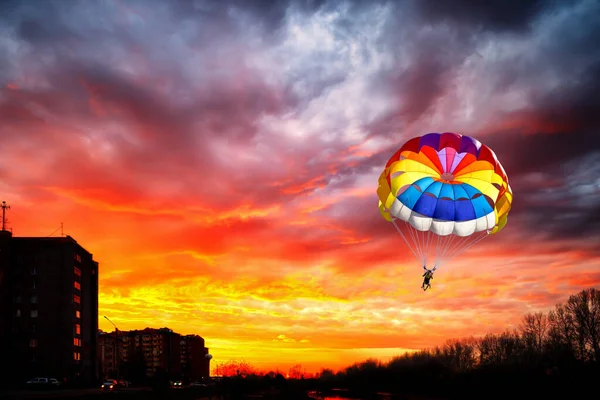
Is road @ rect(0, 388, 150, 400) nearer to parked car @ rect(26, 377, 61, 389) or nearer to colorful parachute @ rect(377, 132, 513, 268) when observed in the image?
parked car @ rect(26, 377, 61, 389)

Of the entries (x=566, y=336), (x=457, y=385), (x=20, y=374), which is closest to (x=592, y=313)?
(x=566, y=336)

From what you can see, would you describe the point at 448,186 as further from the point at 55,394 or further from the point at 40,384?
the point at 40,384

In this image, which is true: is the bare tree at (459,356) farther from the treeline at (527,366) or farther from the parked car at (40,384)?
the parked car at (40,384)

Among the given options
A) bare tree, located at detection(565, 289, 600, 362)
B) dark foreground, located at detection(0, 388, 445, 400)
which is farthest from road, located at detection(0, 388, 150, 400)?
bare tree, located at detection(565, 289, 600, 362)

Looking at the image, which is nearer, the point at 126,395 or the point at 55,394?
the point at 55,394

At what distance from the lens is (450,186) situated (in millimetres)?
39094

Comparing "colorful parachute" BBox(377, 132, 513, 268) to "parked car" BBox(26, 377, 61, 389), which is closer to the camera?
"colorful parachute" BBox(377, 132, 513, 268)

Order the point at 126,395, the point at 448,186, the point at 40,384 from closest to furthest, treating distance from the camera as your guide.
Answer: the point at 448,186
the point at 126,395
the point at 40,384

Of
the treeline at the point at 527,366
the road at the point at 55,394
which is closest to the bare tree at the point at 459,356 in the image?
the treeline at the point at 527,366

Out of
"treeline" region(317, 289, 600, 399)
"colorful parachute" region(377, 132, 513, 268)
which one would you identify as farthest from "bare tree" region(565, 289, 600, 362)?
"colorful parachute" region(377, 132, 513, 268)

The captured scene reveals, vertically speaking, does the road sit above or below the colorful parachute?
below

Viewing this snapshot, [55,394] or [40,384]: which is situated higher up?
[55,394]

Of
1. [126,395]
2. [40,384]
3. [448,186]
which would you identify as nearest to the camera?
[448,186]

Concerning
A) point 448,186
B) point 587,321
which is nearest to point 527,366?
point 587,321
